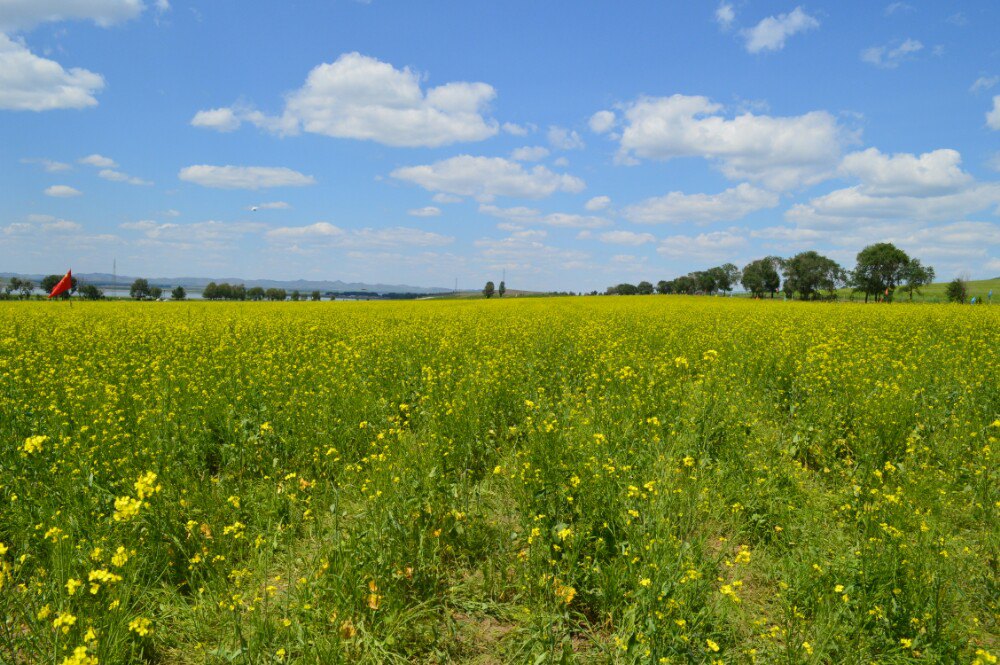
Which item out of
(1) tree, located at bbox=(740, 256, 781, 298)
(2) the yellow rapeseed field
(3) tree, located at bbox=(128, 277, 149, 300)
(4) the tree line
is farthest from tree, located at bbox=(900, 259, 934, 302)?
(3) tree, located at bbox=(128, 277, 149, 300)

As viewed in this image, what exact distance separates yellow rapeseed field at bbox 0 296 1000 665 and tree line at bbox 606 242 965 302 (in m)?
84.6

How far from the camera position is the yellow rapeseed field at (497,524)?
2.84 m

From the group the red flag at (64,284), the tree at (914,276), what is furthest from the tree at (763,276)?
the red flag at (64,284)

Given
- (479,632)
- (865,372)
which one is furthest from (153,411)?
(865,372)

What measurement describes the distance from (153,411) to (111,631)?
3123 millimetres

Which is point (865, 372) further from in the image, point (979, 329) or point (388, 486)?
point (979, 329)

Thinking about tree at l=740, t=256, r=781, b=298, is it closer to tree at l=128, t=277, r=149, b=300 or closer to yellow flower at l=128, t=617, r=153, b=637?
yellow flower at l=128, t=617, r=153, b=637

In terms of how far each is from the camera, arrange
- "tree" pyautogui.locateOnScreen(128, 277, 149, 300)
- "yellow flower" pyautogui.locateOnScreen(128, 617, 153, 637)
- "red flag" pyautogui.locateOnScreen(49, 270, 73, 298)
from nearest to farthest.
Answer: "yellow flower" pyautogui.locateOnScreen(128, 617, 153, 637)
"red flag" pyautogui.locateOnScreen(49, 270, 73, 298)
"tree" pyautogui.locateOnScreen(128, 277, 149, 300)

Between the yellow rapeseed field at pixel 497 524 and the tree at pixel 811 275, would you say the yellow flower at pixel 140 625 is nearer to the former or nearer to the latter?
the yellow rapeseed field at pixel 497 524

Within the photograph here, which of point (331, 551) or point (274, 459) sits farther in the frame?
point (274, 459)

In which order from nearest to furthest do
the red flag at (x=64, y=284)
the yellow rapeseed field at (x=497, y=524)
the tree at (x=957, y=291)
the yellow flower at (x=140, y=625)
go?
the yellow flower at (x=140, y=625) < the yellow rapeseed field at (x=497, y=524) < the red flag at (x=64, y=284) < the tree at (x=957, y=291)

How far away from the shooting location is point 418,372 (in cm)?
798

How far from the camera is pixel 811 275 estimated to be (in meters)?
105

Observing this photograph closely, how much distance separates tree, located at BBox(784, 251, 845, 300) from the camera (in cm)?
10394
